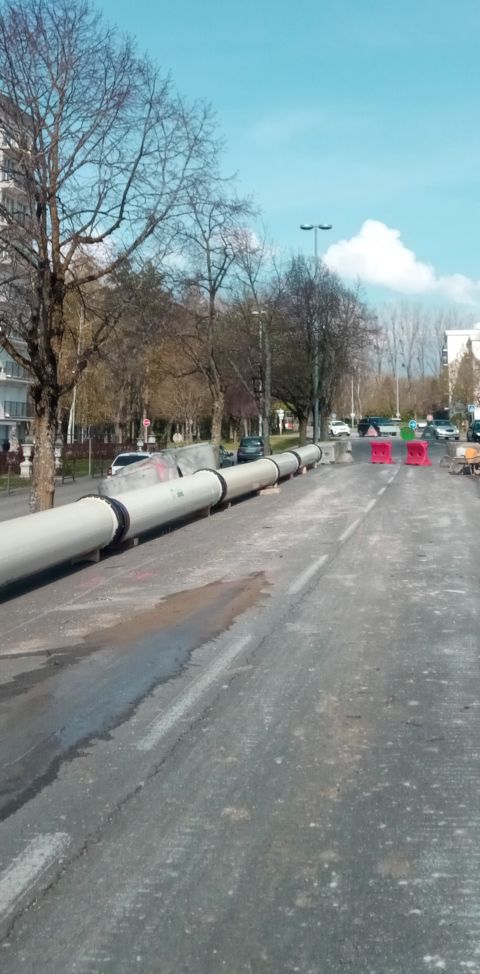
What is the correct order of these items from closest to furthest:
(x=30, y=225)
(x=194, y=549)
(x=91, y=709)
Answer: (x=91, y=709) < (x=194, y=549) < (x=30, y=225)

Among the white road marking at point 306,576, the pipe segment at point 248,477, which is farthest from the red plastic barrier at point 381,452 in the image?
the white road marking at point 306,576

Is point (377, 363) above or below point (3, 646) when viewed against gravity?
above

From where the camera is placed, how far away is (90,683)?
292 inches

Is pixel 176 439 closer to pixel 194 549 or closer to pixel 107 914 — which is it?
pixel 194 549

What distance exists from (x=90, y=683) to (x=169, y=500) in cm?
1000

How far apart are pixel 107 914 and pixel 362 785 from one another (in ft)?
5.76

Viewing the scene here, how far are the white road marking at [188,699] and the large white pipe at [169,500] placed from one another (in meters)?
6.84

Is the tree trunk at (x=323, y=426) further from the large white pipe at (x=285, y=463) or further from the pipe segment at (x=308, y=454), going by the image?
the large white pipe at (x=285, y=463)

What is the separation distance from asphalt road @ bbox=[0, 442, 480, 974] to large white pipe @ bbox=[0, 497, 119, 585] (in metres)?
0.52

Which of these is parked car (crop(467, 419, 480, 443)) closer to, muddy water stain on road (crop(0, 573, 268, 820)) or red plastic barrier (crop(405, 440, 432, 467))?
red plastic barrier (crop(405, 440, 432, 467))

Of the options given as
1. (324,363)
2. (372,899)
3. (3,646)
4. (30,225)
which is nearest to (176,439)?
(324,363)

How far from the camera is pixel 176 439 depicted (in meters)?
65.3

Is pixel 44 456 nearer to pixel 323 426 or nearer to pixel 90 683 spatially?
pixel 90 683

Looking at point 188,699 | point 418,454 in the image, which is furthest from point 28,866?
point 418,454
